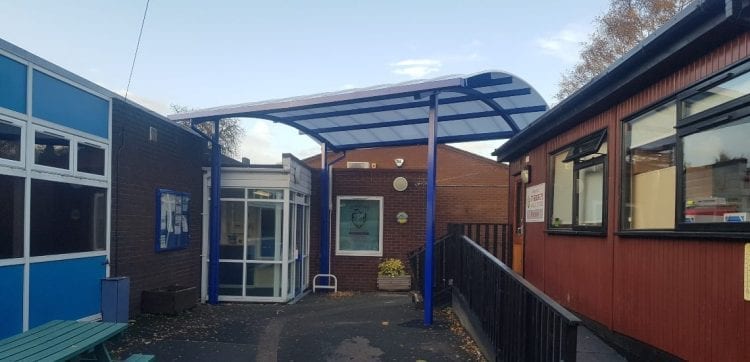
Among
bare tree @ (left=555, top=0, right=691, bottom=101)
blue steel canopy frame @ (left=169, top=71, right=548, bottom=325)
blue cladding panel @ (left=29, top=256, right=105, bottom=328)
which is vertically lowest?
blue cladding panel @ (left=29, top=256, right=105, bottom=328)

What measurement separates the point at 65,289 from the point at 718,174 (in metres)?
6.59

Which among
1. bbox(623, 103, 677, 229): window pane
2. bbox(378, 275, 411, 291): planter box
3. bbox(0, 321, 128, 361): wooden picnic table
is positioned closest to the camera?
bbox(0, 321, 128, 361): wooden picnic table

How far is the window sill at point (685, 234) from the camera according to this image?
141 inches

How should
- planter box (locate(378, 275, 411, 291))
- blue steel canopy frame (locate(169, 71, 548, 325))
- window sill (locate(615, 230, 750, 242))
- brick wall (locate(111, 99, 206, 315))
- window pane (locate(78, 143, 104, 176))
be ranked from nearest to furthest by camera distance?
window sill (locate(615, 230, 750, 242)) → window pane (locate(78, 143, 104, 176)) → brick wall (locate(111, 99, 206, 315)) → blue steel canopy frame (locate(169, 71, 548, 325)) → planter box (locate(378, 275, 411, 291))

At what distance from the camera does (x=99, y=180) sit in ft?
23.4

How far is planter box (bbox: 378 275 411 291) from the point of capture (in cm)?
1287

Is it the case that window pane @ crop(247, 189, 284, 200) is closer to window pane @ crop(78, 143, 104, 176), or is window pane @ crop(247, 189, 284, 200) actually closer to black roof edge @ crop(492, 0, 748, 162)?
window pane @ crop(78, 143, 104, 176)

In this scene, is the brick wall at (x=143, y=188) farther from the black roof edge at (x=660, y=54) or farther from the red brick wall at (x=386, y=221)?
the black roof edge at (x=660, y=54)

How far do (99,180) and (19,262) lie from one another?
1734 mm

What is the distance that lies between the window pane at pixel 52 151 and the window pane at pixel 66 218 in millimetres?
228

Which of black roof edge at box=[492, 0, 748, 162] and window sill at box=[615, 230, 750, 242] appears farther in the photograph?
black roof edge at box=[492, 0, 748, 162]

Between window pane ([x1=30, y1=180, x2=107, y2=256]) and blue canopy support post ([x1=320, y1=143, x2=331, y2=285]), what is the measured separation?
19.4ft

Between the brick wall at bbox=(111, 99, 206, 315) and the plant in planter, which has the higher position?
the brick wall at bbox=(111, 99, 206, 315)

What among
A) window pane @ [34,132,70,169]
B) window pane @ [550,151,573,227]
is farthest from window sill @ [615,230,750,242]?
window pane @ [34,132,70,169]
